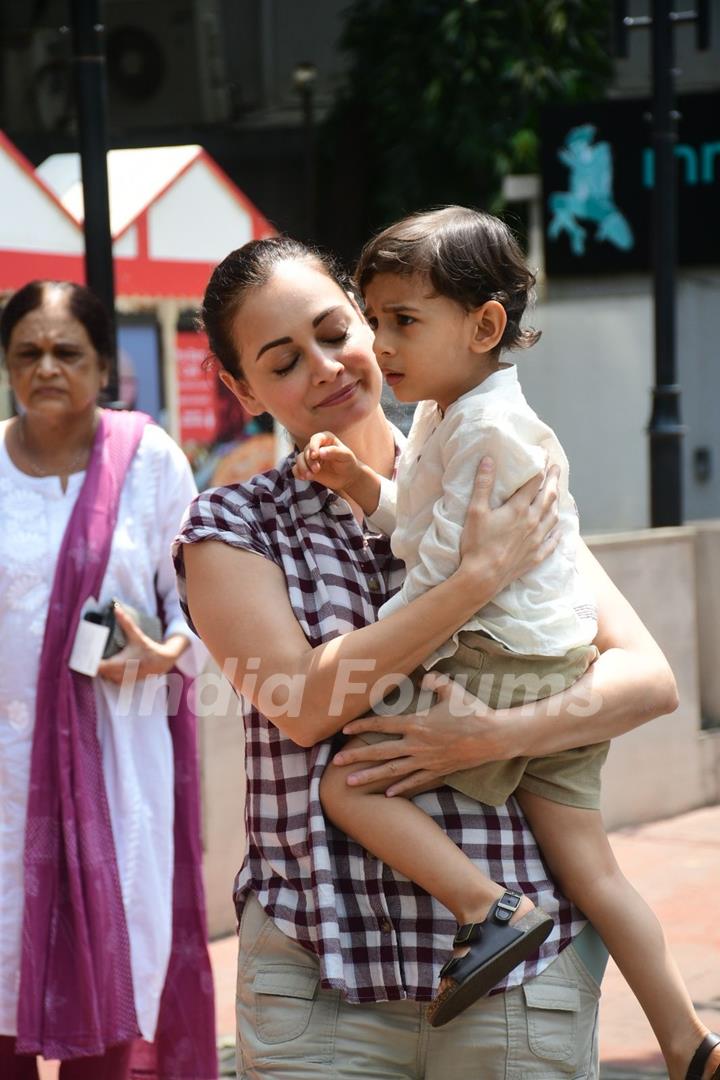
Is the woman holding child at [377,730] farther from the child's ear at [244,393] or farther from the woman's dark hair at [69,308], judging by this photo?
the woman's dark hair at [69,308]

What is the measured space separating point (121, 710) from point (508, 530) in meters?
1.88

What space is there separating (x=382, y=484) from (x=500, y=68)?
15.8 meters

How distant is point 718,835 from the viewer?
23.0ft

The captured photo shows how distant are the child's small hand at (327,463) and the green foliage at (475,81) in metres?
A: 15.5

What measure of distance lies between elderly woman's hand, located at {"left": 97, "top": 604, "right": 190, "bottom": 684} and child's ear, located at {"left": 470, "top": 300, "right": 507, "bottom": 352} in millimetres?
1719

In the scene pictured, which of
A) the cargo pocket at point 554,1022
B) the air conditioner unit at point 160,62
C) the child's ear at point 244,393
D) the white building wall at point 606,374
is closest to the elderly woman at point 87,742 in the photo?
the child's ear at point 244,393

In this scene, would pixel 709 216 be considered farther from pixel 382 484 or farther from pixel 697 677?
pixel 382 484

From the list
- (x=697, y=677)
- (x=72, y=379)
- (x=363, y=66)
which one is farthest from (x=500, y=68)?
(x=72, y=379)

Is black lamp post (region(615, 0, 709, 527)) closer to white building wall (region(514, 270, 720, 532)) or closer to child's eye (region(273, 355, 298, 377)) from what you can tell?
child's eye (region(273, 355, 298, 377))

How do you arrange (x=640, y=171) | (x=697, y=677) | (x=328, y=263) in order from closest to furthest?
(x=328, y=263) → (x=697, y=677) → (x=640, y=171)

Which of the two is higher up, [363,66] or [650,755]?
[363,66]

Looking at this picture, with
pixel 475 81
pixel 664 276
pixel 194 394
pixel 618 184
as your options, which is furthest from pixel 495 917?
pixel 475 81

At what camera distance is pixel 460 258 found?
89.1 inches

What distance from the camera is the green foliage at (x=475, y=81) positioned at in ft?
56.8
